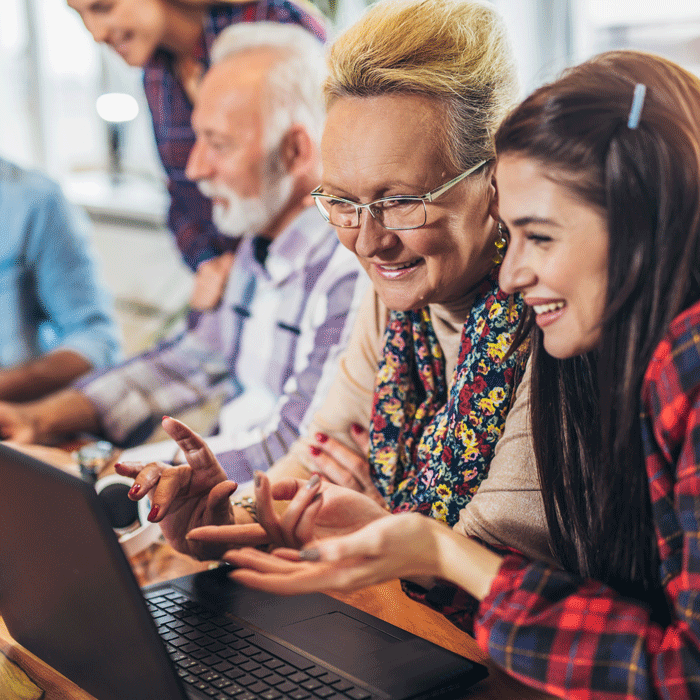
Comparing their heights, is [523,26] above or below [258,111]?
above

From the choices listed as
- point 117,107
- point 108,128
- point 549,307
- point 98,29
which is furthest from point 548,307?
point 108,128

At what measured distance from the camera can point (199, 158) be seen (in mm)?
2340

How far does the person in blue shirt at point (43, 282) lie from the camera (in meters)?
2.52

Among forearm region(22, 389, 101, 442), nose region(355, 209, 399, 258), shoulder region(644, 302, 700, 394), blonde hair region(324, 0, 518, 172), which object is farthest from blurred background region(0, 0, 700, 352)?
shoulder region(644, 302, 700, 394)

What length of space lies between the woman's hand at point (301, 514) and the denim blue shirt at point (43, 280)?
170 centimetres

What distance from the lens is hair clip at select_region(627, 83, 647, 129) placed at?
658 millimetres

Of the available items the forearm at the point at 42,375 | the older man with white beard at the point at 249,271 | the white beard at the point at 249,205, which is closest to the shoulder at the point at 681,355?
the older man with white beard at the point at 249,271

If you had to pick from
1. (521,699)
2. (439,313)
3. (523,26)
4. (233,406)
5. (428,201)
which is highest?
(523,26)

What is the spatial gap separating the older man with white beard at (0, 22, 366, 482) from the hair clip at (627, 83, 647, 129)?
1160mm

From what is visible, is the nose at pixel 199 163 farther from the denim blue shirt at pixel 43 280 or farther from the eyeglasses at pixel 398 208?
the eyeglasses at pixel 398 208

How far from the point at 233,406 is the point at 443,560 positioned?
1.59 m

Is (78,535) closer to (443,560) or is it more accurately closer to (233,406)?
(443,560)

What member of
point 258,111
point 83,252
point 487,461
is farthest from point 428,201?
point 83,252

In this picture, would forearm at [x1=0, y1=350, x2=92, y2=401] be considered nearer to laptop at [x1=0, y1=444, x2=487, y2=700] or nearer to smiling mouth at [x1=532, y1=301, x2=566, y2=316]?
laptop at [x1=0, y1=444, x2=487, y2=700]
